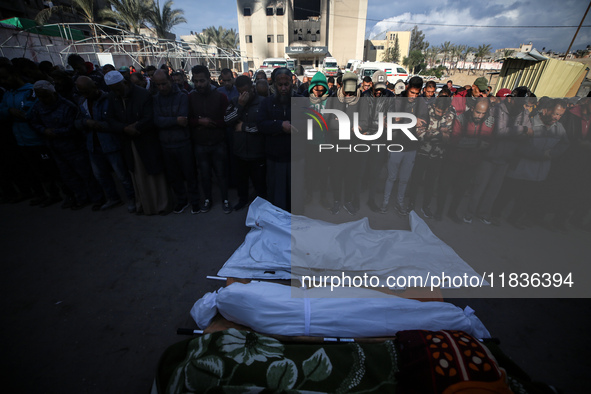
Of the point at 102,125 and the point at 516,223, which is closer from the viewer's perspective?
the point at 102,125

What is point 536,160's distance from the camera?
3.57m

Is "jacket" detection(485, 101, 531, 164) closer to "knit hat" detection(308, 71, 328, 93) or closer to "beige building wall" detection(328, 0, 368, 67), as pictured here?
"knit hat" detection(308, 71, 328, 93)

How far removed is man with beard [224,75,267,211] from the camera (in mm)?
3660

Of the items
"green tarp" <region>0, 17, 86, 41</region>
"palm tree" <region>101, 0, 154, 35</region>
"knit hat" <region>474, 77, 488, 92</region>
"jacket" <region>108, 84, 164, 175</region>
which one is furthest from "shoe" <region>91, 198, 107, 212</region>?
"palm tree" <region>101, 0, 154, 35</region>

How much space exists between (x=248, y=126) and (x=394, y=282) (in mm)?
2638

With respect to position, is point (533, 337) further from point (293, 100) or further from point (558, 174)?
point (293, 100)

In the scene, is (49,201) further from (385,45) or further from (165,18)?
(385,45)

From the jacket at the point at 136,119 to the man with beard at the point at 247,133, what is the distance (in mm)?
1023

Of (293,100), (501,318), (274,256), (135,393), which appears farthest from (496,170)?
(135,393)

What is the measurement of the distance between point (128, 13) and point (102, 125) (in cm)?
2416

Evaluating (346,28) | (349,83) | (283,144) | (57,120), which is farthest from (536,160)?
(346,28)

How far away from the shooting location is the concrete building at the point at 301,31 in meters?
33.1

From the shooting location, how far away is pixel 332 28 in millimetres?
35656

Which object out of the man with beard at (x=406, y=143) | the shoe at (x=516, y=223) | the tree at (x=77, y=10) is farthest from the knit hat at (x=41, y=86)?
the tree at (x=77, y=10)
